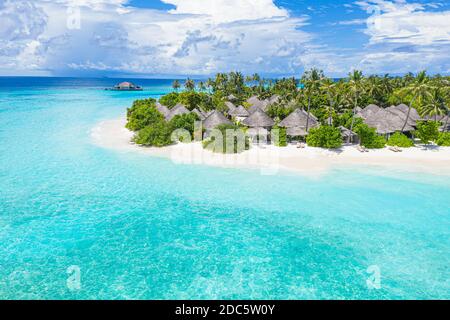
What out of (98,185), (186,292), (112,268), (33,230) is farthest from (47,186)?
(186,292)

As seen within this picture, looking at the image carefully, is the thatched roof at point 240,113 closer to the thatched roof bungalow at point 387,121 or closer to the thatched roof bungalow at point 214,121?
the thatched roof bungalow at point 214,121

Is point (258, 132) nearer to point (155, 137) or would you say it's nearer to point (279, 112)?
point (279, 112)

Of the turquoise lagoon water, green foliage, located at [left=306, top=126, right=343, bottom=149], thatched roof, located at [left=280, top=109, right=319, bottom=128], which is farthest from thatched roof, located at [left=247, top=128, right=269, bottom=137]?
the turquoise lagoon water

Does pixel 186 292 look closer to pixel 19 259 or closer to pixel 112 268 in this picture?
pixel 112 268

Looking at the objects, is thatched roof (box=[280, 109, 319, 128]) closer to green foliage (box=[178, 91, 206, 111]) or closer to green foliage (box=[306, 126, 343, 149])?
green foliage (box=[306, 126, 343, 149])

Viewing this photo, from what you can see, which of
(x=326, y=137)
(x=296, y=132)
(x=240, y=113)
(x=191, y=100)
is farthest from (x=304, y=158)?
(x=191, y=100)

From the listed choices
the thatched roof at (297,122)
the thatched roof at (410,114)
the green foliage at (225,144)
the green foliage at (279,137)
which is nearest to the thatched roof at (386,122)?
the thatched roof at (410,114)

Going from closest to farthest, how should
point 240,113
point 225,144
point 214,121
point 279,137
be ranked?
1. point 225,144
2. point 279,137
3. point 214,121
4. point 240,113
